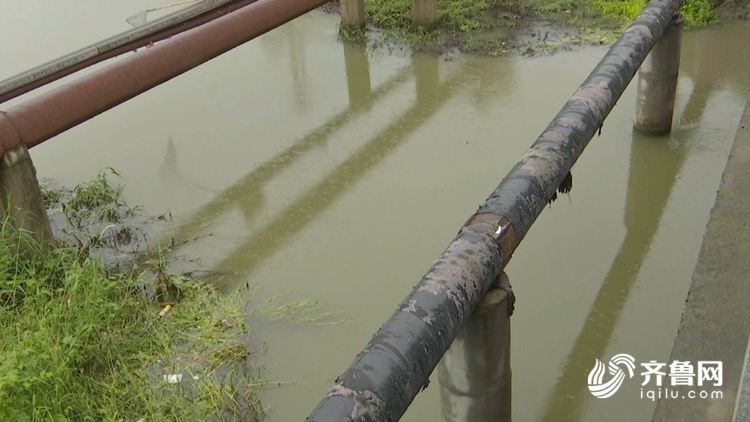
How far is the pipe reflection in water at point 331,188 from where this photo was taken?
13.9 ft

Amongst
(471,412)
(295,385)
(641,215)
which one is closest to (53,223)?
(295,385)

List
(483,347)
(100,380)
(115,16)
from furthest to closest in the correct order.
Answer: (115,16) < (100,380) < (483,347)

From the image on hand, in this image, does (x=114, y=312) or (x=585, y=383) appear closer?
(x=585, y=383)

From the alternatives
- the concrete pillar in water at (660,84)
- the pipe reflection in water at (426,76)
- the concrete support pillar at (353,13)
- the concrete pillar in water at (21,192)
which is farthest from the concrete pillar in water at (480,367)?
the concrete support pillar at (353,13)

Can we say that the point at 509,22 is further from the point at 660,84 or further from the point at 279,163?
the point at 279,163

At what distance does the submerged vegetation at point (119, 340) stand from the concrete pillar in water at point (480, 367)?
0.90 m

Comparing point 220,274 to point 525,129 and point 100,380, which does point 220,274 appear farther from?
point 525,129

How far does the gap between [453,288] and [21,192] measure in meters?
2.29

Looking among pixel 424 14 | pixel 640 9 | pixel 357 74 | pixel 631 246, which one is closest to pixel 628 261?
pixel 631 246

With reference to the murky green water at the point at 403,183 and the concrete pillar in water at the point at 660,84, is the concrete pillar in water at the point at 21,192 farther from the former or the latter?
the concrete pillar in water at the point at 660,84

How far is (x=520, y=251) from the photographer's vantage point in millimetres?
4059

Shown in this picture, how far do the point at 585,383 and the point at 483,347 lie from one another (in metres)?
0.93

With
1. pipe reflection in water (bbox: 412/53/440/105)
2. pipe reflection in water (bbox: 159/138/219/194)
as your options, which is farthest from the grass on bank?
pipe reflection in water (bbox: 159/138/219/194)

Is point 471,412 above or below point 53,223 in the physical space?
above
